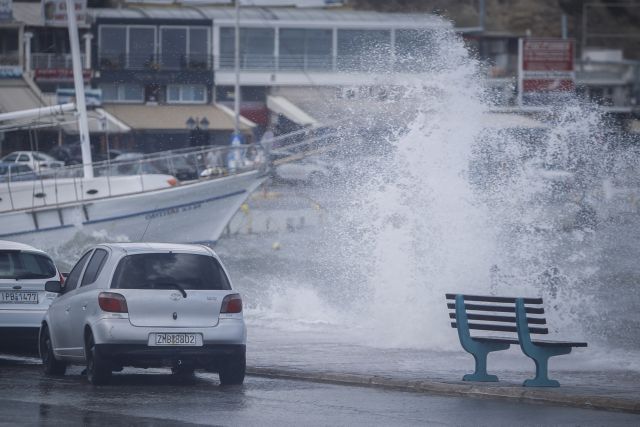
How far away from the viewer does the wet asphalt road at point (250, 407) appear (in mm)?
11367

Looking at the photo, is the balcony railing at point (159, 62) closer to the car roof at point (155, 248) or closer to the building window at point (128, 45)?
the building window at point (128, 45)

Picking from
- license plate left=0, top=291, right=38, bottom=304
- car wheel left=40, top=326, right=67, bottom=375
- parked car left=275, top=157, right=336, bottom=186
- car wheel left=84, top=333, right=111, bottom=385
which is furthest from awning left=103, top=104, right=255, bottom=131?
car wheel left=84, top=333, right=111, bottom=385

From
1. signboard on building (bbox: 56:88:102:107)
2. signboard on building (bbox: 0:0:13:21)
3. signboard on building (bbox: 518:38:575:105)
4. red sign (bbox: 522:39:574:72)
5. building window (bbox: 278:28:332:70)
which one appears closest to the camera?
signboard on building (bbox: 0:0:13:21)

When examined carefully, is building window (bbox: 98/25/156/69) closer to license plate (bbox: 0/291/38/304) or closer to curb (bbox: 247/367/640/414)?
license plate (bbox: 0/291/38/304)

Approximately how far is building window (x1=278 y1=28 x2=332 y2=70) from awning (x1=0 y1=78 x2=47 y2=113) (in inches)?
576

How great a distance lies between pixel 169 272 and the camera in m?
14.1

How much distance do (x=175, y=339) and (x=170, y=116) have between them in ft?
196

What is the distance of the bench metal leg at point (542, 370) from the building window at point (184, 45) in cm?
6481

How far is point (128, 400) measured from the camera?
506 inches

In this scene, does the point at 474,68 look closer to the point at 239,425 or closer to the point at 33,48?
the point at 239,425

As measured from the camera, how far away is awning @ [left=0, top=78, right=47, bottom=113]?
222 feet

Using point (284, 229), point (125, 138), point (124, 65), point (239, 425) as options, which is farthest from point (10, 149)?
point (239, 425)

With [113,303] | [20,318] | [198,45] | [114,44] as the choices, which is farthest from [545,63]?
[113,303]

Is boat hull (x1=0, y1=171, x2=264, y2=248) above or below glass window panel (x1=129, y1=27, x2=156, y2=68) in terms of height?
below
